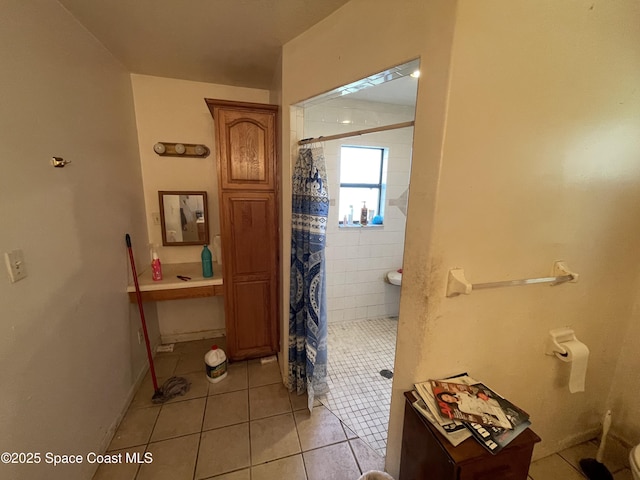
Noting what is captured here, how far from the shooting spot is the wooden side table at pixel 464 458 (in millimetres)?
909

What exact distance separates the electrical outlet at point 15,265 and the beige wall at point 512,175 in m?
1.58

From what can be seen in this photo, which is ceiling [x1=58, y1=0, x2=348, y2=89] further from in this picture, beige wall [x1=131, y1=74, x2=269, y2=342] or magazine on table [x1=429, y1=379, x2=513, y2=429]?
magazine on table [x1=429, y1=379, x2=513, y2=429]

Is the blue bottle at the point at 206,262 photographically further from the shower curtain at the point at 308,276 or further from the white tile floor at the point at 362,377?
the white tile floor at the point at 362,377

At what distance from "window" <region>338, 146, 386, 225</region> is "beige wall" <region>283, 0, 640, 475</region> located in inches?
55.6

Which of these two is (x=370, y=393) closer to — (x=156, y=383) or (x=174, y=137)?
(x=156, y=383)

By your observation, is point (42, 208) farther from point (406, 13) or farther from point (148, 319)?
point (406, 13)

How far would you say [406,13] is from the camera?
3.37 feet

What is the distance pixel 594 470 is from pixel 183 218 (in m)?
3.31

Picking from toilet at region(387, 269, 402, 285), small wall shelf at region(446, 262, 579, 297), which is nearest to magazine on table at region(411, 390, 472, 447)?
small wall shelf at region(446, 262, 579, 297)

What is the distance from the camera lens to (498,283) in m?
1.11

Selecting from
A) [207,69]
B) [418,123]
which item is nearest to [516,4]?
[418,123]

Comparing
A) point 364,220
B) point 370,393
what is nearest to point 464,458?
point 370,393

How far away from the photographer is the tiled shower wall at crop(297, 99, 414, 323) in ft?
8.58

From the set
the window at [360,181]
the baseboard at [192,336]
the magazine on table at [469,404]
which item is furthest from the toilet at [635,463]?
the baseboard at [192,336]
